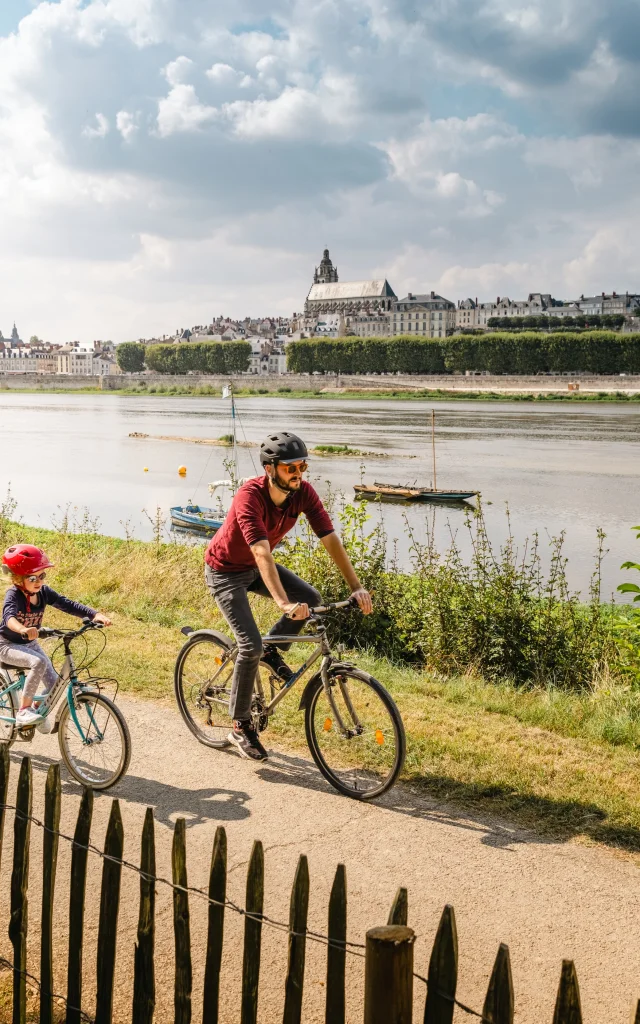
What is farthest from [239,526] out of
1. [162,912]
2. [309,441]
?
[309,441]

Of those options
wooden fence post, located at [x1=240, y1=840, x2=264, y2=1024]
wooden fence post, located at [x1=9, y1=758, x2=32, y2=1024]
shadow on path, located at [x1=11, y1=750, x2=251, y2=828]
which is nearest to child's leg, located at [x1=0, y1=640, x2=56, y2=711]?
shadow on path, located at [x1=11, y1=750, x2=251, y2=828]

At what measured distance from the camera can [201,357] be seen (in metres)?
174

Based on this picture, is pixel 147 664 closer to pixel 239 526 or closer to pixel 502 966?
pixel 239 526

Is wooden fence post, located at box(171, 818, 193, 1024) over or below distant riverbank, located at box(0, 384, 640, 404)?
below

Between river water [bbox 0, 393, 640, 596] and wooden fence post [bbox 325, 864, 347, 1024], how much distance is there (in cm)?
1155

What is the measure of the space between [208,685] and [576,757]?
2.42m

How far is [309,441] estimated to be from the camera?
56.2m

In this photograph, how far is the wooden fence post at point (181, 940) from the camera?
109 inches

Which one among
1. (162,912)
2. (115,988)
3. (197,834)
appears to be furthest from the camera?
(197,834)

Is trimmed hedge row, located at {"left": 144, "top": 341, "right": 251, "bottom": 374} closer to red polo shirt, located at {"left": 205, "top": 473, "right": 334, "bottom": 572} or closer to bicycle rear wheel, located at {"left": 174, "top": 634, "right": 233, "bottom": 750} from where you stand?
bicycle rear wheel, located at {"left": 174, "top": 634, "right": 233, "bottom": 750}

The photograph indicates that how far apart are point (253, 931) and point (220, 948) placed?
198mm

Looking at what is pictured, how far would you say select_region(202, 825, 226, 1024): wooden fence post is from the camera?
2617mm

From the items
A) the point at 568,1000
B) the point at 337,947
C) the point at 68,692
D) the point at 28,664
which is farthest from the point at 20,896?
the point at 28,664

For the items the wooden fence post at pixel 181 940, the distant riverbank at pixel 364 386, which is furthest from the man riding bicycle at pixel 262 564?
the distant riverbank at pixel 364 386
